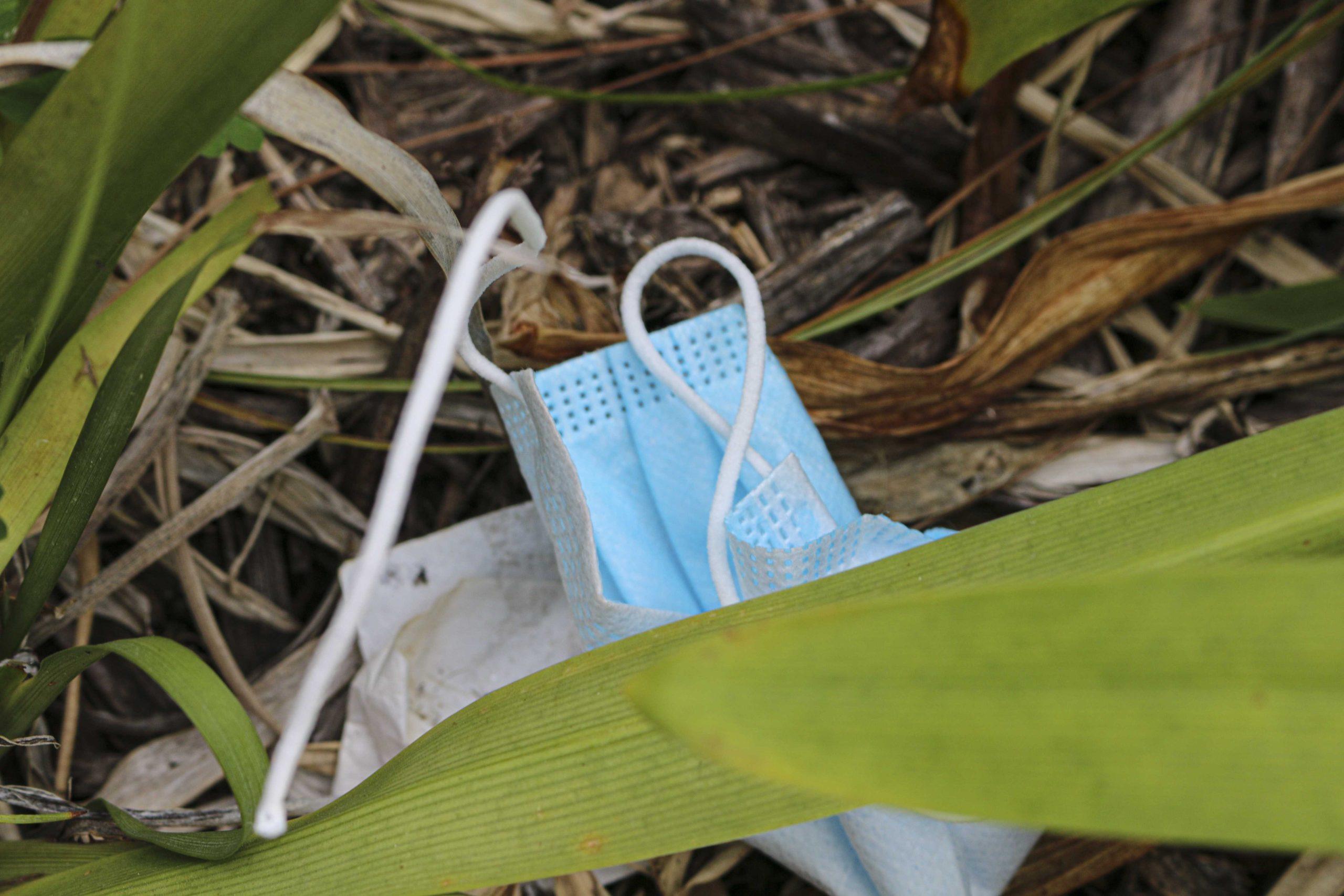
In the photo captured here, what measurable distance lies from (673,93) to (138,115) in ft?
2.14

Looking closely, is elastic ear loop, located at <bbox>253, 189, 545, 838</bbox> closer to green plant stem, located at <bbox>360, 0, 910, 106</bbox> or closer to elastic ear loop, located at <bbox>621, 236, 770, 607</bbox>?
elastic ear loop, located at <bbox>621, 236, 770, 607</bbox>

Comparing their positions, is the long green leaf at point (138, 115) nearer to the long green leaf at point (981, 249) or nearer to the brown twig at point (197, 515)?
the brown twig at point (197, 515)

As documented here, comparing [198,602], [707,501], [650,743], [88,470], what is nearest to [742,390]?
[707,501]

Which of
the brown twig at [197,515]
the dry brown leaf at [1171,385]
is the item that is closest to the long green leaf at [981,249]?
the dry brown leaf at [1171,385]

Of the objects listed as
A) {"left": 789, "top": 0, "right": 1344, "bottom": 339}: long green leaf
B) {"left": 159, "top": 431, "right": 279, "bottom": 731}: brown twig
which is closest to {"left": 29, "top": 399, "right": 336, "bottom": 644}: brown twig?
{"left": 159, "top": 431, "right": 279, "bottom": 731}: brown twig

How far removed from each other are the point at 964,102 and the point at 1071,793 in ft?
2.89

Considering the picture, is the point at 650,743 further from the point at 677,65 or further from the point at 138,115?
the point at 677,65

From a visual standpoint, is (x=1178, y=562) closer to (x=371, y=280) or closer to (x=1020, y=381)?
(x=1020, y=381)

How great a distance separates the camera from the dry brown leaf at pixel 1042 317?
76 cm

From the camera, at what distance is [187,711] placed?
1.48 feet

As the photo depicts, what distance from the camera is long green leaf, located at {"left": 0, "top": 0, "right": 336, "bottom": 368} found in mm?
379

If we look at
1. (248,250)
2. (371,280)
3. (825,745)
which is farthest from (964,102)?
(825,745)

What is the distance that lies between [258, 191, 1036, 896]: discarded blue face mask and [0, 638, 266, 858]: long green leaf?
8.7 inches

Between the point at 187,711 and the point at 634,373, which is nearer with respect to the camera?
the point at 187,711
